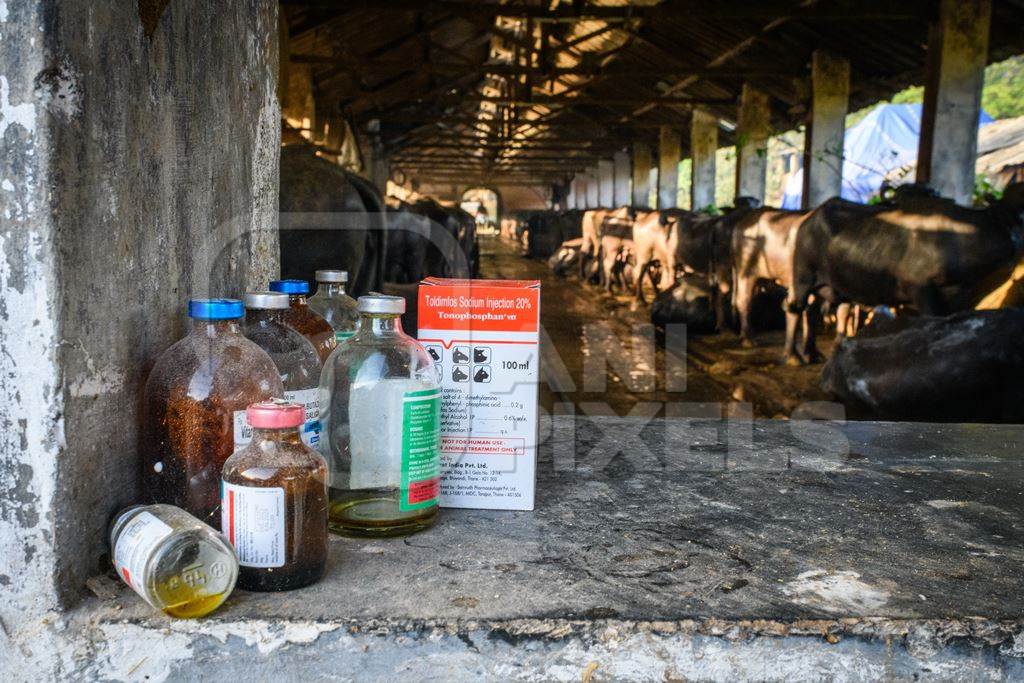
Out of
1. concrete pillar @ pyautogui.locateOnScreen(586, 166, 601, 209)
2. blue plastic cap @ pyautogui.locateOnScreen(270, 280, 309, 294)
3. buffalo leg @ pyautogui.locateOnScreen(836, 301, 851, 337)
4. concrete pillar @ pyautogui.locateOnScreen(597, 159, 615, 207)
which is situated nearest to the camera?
blue plastic cap @ pyautogui.locateOnScreen(270, 280, 309, 294)

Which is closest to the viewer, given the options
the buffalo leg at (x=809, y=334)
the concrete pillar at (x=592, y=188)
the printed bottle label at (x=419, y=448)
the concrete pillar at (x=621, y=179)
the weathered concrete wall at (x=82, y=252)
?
the weathered concrete wall at (x=82, y=252)

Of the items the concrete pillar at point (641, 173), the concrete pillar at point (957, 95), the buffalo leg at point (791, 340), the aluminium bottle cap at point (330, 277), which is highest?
the concrete pillar at point (641, 173)

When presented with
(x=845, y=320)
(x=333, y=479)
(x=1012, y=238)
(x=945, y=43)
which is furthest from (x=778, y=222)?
(x=333, y=479)

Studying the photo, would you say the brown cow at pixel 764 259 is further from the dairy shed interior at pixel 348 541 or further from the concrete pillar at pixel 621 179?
the concrete pillar at pixel 621 179

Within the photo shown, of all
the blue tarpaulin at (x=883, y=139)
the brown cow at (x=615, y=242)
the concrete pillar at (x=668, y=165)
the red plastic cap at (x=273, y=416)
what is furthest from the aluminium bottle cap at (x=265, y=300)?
the concrete pillar at (x=668, y=165)

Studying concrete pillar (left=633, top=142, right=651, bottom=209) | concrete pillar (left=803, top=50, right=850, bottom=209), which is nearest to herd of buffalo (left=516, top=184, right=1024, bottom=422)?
concrete pillar (left=803, top=50, right=850, bottom=209)

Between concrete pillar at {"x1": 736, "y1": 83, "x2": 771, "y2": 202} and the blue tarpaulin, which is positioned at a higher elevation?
the blue tarpaulin

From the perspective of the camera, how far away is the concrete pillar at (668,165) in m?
21.8

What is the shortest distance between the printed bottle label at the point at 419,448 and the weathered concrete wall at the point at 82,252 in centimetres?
45

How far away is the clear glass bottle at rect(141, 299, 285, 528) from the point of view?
57.1 inches

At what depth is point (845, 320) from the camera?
997 centimetres

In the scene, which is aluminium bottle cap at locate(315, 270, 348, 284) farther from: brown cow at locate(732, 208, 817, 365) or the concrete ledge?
brown cow at locate(732, 208, 817, 365)

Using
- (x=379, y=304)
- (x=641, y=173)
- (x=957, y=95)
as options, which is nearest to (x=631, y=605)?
(x=379, y=304)

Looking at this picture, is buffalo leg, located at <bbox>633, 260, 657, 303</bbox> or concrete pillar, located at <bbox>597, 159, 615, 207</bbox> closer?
buffalo leg, located at <bbox>633, 260, 657, 303</bbox>
